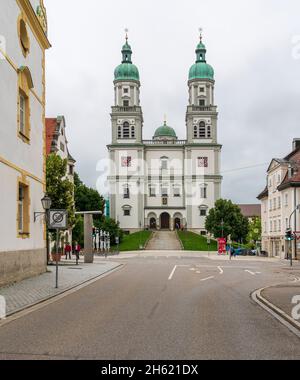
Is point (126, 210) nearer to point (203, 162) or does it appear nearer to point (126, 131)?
point (126, 131)

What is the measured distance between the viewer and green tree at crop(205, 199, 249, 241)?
84188 mm

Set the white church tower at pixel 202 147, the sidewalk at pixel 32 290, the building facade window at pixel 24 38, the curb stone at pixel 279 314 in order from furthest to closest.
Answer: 1. the white church tower at pixel 202 147
2. the building facade window at pixel 24 38
3. the sidewalk at pixel 32 290
4. the curb stone at pixel 279 314

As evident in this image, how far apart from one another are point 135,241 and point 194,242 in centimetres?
856

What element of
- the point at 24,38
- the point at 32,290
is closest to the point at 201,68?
the point at 24,38

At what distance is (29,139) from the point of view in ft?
78.3

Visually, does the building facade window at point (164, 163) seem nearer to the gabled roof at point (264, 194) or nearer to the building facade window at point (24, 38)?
the gabled roof at point (264, 194)

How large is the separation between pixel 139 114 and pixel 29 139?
8118 cm

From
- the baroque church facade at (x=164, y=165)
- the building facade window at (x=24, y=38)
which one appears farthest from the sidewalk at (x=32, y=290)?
the baroque church facade at (x=164, y=165)

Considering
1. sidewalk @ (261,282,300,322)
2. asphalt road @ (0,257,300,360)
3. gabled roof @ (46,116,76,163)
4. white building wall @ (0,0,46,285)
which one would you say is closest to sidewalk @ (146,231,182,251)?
gabled roof @ (46,116,76,163)

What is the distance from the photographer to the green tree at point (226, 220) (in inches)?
3314

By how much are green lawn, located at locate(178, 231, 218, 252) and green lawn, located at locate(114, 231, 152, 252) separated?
5.48 meters

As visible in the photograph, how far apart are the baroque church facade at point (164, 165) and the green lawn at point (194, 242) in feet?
24.7

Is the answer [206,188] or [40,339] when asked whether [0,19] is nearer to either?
[40,339]
